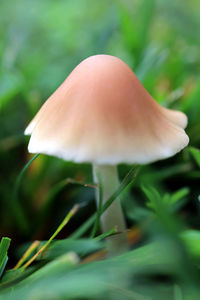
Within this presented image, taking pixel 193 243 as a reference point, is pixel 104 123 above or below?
above

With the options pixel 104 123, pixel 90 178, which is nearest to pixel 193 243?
pixel 104 123

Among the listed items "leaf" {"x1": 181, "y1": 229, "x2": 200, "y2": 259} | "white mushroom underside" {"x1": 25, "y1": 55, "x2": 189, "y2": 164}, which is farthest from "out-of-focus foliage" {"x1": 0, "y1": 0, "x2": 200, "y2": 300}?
"white mushroom underside" {"x1": 25, "y1": 55, "x2": 189, "y2": 164}

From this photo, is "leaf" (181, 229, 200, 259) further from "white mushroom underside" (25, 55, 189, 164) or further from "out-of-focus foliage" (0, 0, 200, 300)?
"white mushroom underside" (25, 55, 189, 164)

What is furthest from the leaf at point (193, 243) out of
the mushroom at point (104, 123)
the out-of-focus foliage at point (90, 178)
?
the mushroom at point (104, 123)

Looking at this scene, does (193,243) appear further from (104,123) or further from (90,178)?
(90,178)

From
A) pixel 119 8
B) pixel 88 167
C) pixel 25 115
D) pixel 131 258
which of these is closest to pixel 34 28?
pixel 119 8

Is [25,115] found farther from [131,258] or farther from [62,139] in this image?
[131,258]
